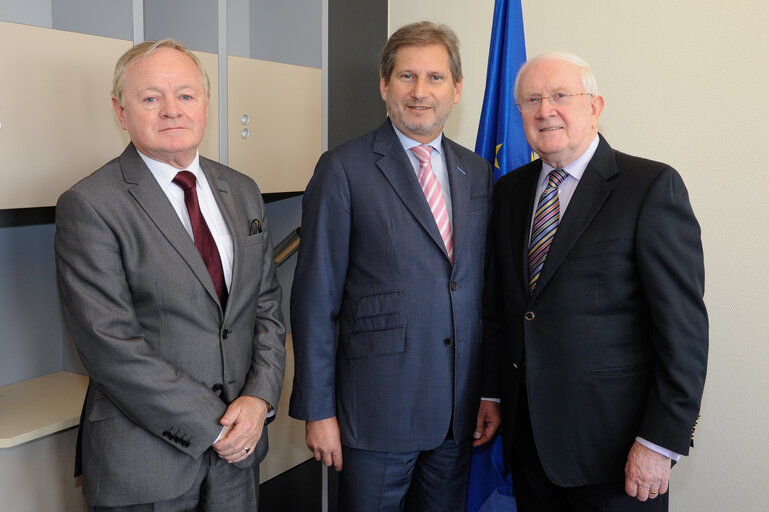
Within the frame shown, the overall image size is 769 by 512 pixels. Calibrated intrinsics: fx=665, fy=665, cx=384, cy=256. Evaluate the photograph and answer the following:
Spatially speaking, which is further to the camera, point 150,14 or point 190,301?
point 150,14

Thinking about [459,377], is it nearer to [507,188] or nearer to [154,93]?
[507,188]

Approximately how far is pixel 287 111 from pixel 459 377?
1.36m

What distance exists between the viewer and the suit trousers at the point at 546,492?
1613mm

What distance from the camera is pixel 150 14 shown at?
2.46 metres

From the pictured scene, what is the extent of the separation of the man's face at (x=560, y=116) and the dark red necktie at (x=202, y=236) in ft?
2.82

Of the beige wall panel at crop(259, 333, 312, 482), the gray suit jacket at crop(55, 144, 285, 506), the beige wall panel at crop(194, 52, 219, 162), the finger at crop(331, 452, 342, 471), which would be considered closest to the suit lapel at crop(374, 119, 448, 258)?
the gray suit jacket at crop(55, 144, 285, 506)

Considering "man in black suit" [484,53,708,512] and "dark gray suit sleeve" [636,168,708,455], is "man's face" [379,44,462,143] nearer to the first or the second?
"man in black suit" [484,53,708,512]

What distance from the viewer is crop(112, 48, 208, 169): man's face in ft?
5.31

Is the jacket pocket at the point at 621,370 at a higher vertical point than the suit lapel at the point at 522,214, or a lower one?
lower

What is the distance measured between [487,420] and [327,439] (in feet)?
1.56

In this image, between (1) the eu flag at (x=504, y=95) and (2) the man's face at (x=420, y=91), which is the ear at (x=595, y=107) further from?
(1) the eu flag at (x=504, y=95)

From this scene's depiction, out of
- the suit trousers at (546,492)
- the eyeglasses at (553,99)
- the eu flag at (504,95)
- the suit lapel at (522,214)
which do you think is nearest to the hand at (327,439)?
the suit trousers at (546,492)

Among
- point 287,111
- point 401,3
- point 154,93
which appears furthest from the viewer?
point 401,3

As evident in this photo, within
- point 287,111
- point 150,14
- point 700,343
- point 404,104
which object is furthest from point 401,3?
point 700,343
